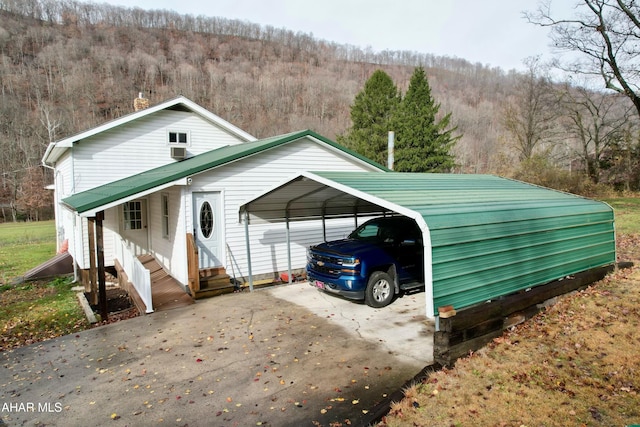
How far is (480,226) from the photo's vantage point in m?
6.12

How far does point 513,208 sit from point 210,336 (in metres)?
5.96

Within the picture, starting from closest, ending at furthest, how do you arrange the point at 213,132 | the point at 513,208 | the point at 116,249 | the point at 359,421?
the point at 359,421 → the point at 513,208 → the point at 116,249 → the point at 213,132

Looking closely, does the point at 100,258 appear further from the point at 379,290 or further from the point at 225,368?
the point at 379,290

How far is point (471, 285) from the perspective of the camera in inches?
231

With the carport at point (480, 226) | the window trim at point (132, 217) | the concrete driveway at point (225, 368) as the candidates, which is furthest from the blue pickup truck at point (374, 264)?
the window trim at point (132, 217)

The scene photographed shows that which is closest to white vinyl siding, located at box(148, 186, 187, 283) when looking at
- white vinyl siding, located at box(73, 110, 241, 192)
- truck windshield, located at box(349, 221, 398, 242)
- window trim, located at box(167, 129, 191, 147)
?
white vinyl siding, located at box(73, 110, 241, 192)

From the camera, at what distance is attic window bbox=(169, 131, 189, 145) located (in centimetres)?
1440

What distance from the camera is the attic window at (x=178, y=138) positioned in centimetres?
1440

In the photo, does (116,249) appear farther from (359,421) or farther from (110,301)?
(359,421)

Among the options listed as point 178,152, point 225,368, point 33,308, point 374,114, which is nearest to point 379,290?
point 225,368

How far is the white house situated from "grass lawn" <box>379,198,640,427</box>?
16.5 ft

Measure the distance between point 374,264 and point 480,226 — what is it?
255 centimetres

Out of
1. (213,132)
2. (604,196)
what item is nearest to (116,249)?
(213,132)

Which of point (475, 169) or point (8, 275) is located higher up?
point (475, 169)
